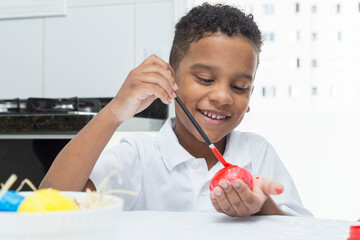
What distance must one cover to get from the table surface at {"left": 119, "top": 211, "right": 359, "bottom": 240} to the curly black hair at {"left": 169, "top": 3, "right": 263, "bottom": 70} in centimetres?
49

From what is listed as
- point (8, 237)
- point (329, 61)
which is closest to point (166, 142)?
point (8, 237)

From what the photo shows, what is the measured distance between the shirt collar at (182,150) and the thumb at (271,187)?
1.06 ft

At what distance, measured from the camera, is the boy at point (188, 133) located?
93 centimetres

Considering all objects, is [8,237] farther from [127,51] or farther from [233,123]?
[127,51]

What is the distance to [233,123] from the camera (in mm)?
1071

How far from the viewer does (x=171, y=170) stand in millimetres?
1073

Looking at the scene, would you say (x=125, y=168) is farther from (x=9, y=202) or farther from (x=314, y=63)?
(x=314, y=63)

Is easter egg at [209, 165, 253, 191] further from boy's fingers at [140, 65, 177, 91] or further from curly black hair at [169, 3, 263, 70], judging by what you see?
curly black hair at [169, 3, 263, 70]

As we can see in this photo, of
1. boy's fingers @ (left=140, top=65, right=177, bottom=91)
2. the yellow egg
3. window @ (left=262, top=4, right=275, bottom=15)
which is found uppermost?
window @ (left=262, top=4, right=275, bottom=15)

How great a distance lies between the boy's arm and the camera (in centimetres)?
91

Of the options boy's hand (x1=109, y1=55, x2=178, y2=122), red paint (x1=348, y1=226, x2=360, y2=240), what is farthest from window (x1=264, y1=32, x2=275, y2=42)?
red paint (x1=348, y1=226, x2=360, y2=240)

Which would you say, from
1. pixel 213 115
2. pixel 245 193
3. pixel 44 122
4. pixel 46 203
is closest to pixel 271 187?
pixel 245 193

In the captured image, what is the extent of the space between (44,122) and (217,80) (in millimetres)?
773

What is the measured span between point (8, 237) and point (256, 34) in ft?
2.96
